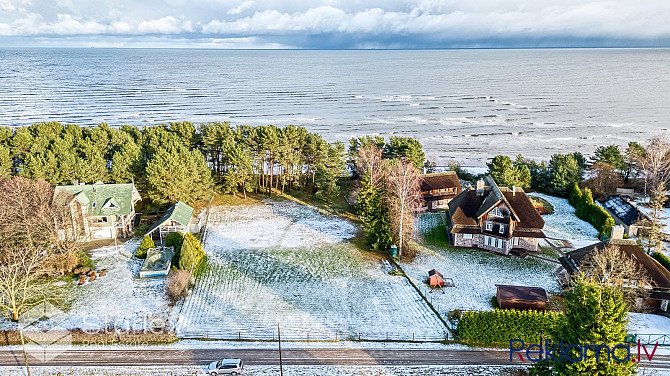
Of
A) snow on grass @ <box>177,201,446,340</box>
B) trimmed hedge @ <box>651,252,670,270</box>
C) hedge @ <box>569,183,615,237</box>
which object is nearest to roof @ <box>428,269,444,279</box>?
snow on grass @ <box>177,201,446,340</box>

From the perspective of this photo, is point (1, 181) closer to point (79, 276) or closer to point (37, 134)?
point (79, 276)

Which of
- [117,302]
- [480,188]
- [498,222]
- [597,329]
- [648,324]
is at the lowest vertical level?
[648,324]

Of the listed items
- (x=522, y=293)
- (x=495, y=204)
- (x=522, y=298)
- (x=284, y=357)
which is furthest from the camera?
(x=495, y=204)

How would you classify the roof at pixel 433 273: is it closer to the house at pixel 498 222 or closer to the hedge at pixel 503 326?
the hedge at pixel 503 326

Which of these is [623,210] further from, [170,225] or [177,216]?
[170,225]

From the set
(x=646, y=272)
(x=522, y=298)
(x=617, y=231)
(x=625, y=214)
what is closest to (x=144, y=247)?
(x=522, y=298)

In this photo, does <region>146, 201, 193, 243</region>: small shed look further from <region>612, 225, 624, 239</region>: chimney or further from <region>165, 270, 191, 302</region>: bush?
<region>612, 225, 624, 239</region>: chimney
